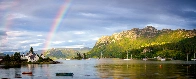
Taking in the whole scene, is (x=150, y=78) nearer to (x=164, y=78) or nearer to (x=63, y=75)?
(x=164, y=78)

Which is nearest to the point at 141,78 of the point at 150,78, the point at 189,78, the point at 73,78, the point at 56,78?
the point at 150,78

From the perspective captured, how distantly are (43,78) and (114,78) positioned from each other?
1560 inches

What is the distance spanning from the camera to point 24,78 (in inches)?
5846

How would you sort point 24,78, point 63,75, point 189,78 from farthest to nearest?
point 63,75, point 24,78, point 189,78

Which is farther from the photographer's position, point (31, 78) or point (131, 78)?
point (31, 78)

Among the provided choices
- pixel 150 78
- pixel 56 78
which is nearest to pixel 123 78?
pixel 150 78

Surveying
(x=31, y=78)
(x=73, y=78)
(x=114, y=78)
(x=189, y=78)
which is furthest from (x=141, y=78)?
(x=31, y=78)

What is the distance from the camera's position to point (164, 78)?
137 metres

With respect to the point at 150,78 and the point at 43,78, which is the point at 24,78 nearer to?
the point at 43,78

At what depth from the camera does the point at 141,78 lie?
138375mm

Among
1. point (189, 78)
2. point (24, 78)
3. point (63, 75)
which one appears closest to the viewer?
point (189, 78)

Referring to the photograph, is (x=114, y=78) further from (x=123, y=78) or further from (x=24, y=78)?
(x=24, y=78)

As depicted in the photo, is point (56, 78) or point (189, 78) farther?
point (56, 78)

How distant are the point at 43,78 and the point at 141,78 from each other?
2116 inches
